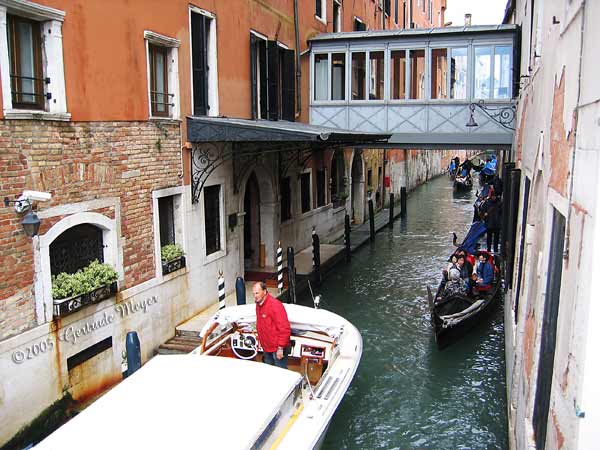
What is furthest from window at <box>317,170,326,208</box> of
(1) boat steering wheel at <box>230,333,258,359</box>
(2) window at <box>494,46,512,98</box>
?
(1) boat steering wheel at <box>230,333,258,359</box>

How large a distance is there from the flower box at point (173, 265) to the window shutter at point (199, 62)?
7.24 feet

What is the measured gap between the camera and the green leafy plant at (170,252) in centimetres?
846

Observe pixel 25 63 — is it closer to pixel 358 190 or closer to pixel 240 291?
pixel 240 291

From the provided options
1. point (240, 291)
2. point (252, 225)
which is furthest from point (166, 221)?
point (252, 225)

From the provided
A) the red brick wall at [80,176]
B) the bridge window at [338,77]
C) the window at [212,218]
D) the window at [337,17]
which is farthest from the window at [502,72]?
the red brick wall at [80,176]

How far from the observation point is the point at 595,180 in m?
2.55

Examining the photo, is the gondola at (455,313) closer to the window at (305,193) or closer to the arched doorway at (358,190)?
the window at (305,193)

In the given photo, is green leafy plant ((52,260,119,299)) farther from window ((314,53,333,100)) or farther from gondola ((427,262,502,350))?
window ((314,53,333,100))

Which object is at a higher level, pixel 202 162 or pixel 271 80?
pixel 271 80

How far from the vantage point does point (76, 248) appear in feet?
22.6

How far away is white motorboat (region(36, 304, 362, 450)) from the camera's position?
12.9ft

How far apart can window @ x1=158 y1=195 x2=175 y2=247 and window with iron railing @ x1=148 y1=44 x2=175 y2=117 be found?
1216 millimetres

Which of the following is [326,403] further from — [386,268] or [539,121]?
[386,268]

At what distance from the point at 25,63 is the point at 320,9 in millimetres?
10322
